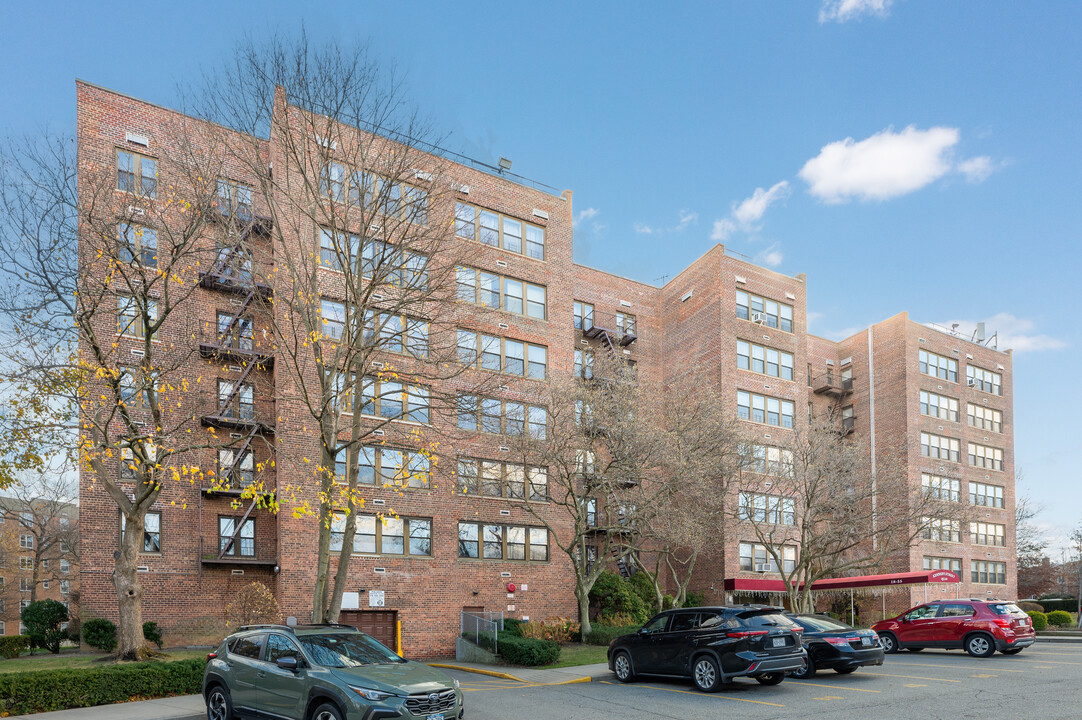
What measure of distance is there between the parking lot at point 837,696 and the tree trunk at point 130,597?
763 centimetres

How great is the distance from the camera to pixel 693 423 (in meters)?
28.7

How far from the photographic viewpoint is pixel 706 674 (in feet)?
51.9

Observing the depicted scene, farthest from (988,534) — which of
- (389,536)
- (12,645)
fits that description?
(12,645)

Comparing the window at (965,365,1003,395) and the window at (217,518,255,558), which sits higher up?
the window at (965,365,1003,395)

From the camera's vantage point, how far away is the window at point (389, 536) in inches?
1107

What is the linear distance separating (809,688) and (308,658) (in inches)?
397

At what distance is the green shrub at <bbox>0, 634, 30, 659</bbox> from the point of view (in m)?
27.8

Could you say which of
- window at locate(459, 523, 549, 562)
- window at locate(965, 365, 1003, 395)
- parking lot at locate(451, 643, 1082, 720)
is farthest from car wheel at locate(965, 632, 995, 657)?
window at locate(965, 365, 1003, 395)

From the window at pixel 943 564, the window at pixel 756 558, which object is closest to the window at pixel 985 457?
the window at pixel 943 564

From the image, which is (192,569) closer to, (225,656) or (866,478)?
(225,656)

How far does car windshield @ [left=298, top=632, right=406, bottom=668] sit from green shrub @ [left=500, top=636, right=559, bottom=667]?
1068cm

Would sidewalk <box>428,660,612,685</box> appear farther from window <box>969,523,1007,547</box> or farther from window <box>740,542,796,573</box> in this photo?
window <box>969,523,1007,547</box>

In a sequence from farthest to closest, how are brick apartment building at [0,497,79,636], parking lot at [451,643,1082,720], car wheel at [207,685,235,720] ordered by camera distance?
brick apartment building at [0,497,79,636]
parking lot at [451,643,1082,720]
car wheel at [207,685,235,720]

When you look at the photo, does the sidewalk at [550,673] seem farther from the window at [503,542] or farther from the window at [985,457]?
the window at [985,457]
